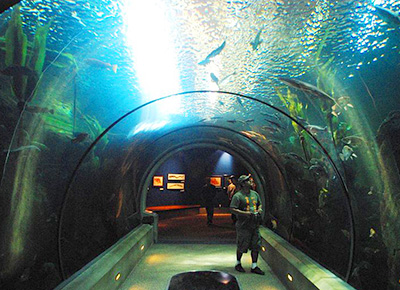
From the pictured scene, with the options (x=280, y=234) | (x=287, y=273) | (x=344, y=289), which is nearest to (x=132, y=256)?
(x=287, y=273)

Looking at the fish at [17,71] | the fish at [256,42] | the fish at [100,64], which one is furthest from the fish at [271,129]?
the fish at [17,71]

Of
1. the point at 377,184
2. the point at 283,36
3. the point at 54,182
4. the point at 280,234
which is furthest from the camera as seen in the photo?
the point at 280,234

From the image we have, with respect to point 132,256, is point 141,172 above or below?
above

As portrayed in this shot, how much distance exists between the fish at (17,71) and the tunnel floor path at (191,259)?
4.99 meters

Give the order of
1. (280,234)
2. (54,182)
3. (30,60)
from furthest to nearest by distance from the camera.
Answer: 1. (280,234)
2. (54,182)
3. (30,60)

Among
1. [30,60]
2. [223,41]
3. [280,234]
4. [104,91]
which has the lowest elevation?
[280,234]

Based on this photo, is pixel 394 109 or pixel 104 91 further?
pixel 104 91

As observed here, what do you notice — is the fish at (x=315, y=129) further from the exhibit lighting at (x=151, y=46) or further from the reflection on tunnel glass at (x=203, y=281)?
the reflection on tunnel glass at (x=203, y=281)

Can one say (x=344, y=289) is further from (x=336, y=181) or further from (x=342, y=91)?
(x=342, y=91)

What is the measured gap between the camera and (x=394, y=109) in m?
3.50

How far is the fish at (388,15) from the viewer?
2.98m

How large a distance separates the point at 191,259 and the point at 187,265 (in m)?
0.66

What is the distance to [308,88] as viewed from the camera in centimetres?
482

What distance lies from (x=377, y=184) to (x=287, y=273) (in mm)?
3367
